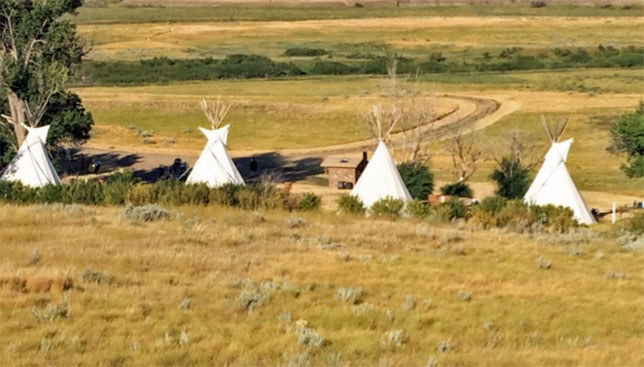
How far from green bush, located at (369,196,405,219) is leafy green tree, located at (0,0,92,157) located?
42.5 feet

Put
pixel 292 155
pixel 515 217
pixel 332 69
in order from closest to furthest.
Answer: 1. pixel 515 217
2. pixel 292 155
3. pixel 332 69

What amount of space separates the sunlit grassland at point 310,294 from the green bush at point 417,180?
11.8m

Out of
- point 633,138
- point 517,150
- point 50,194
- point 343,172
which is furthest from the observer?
point 517,150

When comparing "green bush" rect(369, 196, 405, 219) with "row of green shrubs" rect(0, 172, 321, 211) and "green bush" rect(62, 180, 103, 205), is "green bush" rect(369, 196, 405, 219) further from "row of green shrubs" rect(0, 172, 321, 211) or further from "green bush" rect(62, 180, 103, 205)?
"green bush" rect(62, 180, 103, 205)

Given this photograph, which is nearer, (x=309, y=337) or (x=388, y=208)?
(x=309, y=337)

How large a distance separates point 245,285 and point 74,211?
9941 millimetres

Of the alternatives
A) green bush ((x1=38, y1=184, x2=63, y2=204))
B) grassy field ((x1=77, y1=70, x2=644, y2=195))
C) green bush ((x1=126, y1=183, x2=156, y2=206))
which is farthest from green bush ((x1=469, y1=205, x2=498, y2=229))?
grassy field ((x1=77, y1=70, x2=644, y2=195))

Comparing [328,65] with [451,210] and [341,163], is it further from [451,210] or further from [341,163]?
[451,210]

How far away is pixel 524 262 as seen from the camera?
19188 millimetres

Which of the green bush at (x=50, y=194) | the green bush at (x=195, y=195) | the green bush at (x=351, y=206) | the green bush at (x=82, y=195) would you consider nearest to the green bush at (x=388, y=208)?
the green bush at (x=351, y=206)

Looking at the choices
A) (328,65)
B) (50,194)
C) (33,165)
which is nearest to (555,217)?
(50,194)

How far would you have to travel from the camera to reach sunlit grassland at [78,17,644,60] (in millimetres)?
121688

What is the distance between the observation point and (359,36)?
143m

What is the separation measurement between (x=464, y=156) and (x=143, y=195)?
76.4ft
